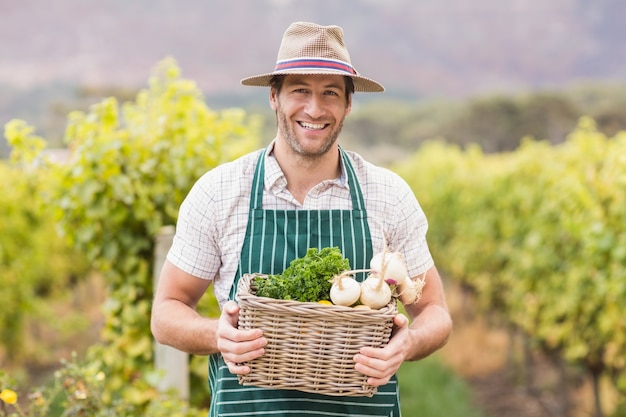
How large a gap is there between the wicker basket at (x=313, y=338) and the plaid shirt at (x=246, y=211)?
347 millimetres

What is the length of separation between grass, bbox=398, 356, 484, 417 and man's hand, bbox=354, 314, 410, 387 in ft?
15.6

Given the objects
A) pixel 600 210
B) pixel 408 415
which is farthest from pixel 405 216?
pixel 408 415

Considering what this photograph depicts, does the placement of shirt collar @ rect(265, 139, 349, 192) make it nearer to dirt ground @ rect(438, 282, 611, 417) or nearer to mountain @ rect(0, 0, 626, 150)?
dirt ground @ rect(438, 282, 611, 417)

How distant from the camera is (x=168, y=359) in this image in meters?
3.75

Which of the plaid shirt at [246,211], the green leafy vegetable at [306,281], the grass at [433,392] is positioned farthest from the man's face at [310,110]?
the grass at [433,392]

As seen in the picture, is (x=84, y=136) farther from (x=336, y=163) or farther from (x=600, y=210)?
(x=600, y=210)

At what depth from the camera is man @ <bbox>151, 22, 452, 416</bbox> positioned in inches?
83.1

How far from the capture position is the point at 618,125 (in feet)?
154

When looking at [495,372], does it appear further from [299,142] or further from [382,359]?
[382,359]

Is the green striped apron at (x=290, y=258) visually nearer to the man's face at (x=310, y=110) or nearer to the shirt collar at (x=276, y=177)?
the shirt collar at (x=276, y=177)

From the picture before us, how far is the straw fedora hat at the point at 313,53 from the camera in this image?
2.13m

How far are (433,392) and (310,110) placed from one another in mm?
5348

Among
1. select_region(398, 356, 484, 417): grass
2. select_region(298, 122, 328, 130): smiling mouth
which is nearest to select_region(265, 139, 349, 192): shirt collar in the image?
select_region(298, 122, 328, 130): smiling mouth

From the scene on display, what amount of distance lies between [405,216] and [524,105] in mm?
60748
